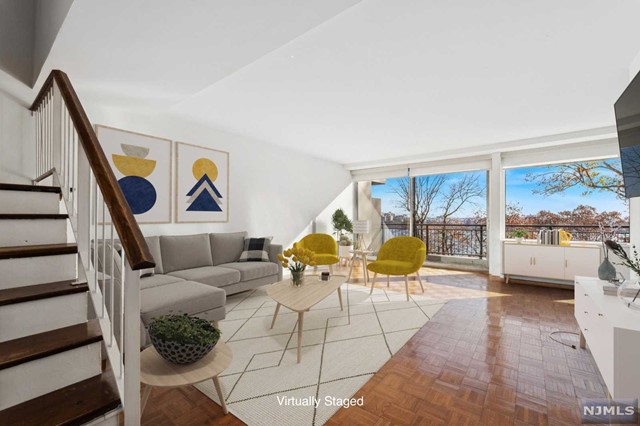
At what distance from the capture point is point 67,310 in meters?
1.35

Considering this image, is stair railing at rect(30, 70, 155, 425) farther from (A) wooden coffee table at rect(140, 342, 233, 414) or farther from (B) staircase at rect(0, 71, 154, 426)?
(A) wooden coffee table at rect(140, 342, 233, 414)

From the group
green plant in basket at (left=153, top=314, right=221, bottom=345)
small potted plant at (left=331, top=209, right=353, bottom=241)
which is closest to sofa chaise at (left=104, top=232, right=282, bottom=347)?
green plant in basket at (left=153, top=314, right=221, bottom=345)

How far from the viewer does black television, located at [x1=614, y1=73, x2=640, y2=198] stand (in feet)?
6.15

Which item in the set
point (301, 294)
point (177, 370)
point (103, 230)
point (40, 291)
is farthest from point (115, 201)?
point (301, 294)

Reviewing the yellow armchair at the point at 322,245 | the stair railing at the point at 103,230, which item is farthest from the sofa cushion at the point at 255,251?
the stair railing at the point at 103,230

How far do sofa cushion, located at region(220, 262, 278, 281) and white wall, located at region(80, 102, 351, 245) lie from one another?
0.88 metres

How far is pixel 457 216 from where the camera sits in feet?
20.6

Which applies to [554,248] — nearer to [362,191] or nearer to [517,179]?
[517,179]

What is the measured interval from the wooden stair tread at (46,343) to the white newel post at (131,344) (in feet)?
1.05

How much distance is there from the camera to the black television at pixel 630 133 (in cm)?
187

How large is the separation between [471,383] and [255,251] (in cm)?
294

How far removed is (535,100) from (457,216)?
3553 millimetres

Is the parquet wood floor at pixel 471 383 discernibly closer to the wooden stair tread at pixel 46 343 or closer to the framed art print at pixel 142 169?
the wooden stair tread at pixel 46 343

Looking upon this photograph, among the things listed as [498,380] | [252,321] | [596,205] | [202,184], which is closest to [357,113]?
[202,184]
